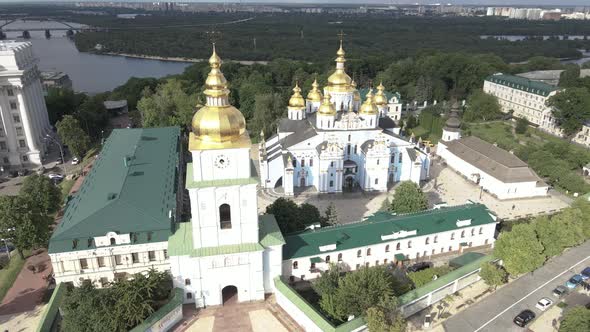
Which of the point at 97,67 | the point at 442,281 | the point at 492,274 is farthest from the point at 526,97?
the point at 97,67

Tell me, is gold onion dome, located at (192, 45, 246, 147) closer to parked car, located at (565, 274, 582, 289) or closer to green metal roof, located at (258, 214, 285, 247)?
green metal roof, located at (258, 214, 285, 247)

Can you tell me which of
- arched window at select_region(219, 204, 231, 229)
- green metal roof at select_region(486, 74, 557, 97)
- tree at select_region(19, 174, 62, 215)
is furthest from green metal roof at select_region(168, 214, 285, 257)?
green metal roof at select_region(486, 74, 557, 97)

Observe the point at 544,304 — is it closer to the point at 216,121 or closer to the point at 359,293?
the point at 359,293

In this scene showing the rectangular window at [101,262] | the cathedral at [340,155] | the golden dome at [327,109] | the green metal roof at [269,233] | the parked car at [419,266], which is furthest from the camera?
the golden dome at [327,109]

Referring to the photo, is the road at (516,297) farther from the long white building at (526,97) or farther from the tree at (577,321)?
the long white building at (526,97)

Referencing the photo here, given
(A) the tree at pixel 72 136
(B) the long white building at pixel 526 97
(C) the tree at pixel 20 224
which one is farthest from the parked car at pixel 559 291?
(A) the tree at pixel 72 136

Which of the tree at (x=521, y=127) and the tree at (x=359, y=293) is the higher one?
the tree at (x=359, y=293)
